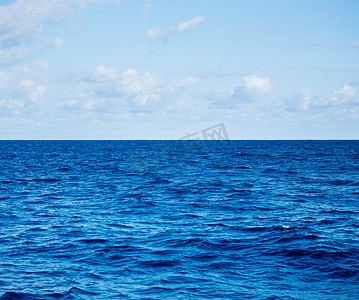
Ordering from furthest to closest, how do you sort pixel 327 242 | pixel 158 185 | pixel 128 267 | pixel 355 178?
pixel 355 178, pixel 158 185, pixel 327 242, pixel 128 267

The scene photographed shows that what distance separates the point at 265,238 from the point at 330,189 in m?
18.9

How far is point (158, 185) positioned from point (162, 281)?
2504 centimetres

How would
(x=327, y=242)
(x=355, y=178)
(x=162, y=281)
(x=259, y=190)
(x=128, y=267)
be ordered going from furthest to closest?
(x=355, y=178) < (x=259, y=190) < (x=327, y=242) < (x=128, y=267) < (x=162, y=281)

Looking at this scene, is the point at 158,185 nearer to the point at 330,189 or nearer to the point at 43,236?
the point at 330,189

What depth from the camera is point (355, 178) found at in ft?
141

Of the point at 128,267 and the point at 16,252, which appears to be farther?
the point at 16,252

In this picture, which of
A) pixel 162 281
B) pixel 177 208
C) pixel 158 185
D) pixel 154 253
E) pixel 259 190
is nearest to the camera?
pixel 162 281

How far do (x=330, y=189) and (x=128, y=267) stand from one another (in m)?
25.5

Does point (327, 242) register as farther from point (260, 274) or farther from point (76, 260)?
point (76, 260)

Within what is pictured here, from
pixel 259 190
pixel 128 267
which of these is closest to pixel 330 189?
pixel 259 190

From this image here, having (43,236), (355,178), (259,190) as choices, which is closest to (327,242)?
(43,236)

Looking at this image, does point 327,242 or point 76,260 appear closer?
point 76,260

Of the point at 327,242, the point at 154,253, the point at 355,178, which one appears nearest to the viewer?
the point at 154,253

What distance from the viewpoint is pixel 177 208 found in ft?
84.1
